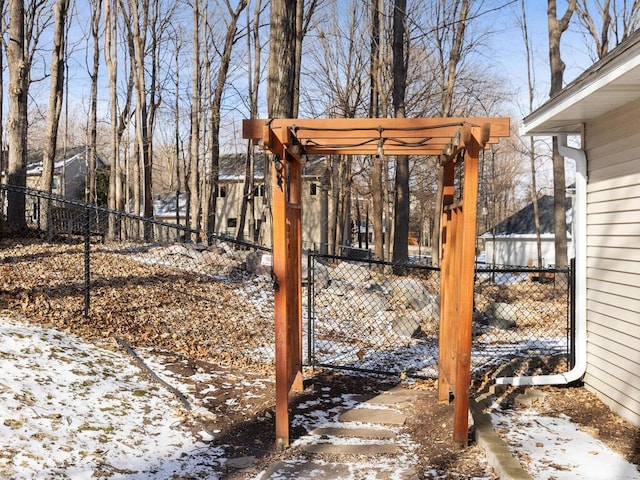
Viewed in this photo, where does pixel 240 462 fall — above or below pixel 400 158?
below

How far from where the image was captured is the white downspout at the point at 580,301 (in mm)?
5734

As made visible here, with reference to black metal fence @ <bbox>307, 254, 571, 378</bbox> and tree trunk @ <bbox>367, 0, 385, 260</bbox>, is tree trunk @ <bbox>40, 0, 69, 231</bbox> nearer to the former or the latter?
black metal fence @ <bbox>307, 254, 571, 378</bbox>

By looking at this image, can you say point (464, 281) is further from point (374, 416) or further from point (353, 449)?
point (374, 416)

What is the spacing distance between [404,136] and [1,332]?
4.01 meters

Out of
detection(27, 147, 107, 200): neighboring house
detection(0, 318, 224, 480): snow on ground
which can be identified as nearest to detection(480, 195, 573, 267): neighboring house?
detection(27, 147, 107, 200): neighboring house

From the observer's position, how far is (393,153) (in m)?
4.95

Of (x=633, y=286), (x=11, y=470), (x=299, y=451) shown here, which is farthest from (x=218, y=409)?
(x=633, y=286)

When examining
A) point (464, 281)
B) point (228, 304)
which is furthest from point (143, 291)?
point (464, 281)

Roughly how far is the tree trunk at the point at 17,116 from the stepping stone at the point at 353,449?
30.9 feet

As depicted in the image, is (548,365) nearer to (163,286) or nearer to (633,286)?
(633,286)

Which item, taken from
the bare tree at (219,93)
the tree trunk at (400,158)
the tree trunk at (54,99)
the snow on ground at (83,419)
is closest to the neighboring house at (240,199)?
the bare tree at (219,93)

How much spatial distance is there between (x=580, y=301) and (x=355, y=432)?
2.92 metres

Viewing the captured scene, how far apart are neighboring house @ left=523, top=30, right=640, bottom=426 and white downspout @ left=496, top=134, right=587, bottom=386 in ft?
0.03

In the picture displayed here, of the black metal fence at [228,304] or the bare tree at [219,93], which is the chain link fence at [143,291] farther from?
the bare tree at [219,93]
